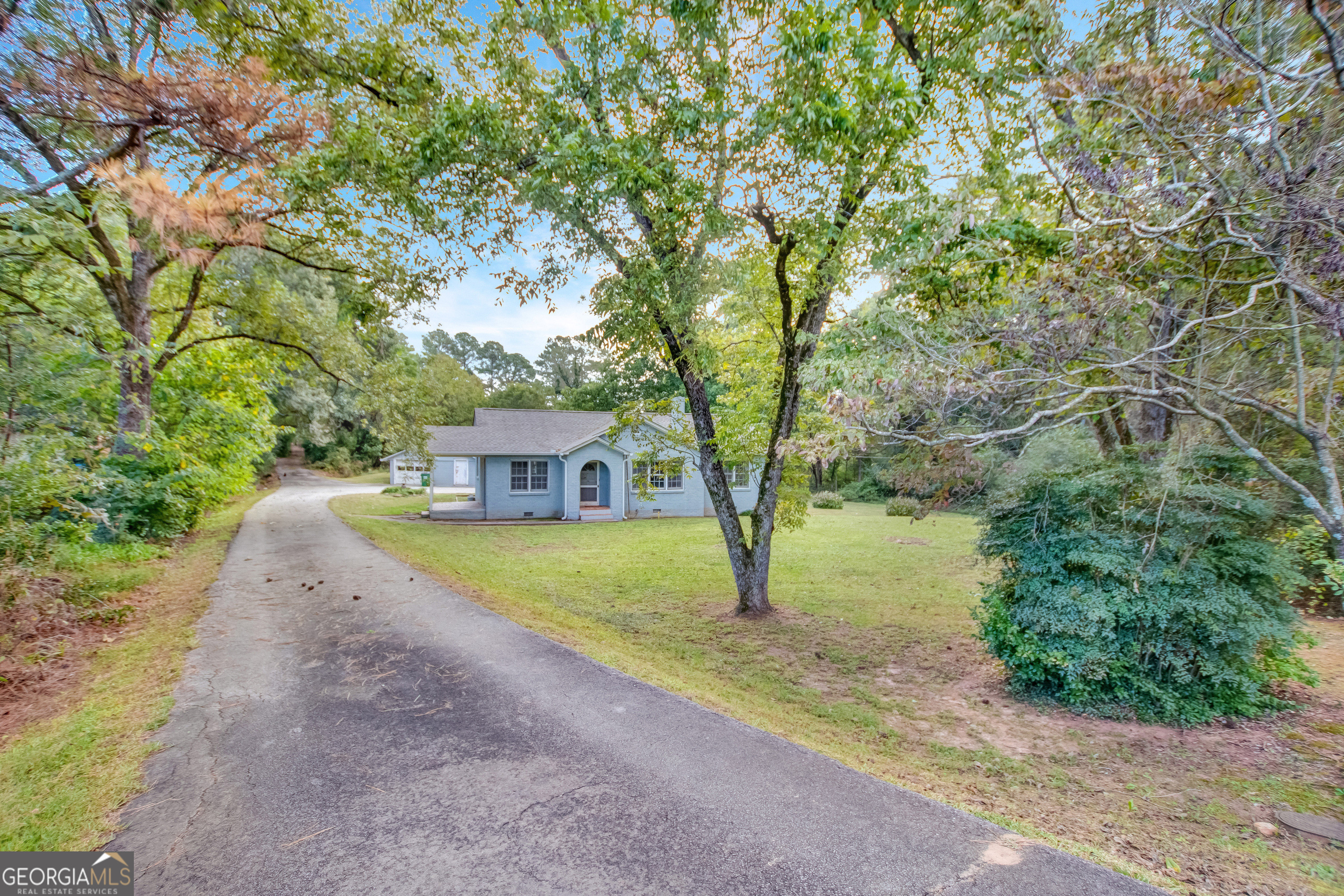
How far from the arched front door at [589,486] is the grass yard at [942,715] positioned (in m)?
9.52

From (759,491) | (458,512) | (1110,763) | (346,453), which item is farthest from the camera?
(346,453)

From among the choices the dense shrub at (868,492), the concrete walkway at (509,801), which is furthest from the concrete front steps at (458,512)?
the dense shrub at (868,492)

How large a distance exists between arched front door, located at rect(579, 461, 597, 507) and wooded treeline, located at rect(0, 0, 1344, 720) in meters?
13.7

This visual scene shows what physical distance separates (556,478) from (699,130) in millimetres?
16567

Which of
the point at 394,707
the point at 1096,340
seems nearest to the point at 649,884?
the point at 394,707

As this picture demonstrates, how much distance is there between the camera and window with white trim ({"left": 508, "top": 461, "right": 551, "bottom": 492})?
20859 mm

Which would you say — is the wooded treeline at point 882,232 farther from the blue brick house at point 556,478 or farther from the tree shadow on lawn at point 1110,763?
the blue brick house at point 556,478

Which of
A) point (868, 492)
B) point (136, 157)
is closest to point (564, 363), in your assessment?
point (868, 492)

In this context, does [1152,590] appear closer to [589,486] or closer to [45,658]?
[45,658]

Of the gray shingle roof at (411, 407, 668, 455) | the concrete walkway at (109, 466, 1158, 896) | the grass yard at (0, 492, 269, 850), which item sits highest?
the gray shingle roof at (411, 407, 668, 455)

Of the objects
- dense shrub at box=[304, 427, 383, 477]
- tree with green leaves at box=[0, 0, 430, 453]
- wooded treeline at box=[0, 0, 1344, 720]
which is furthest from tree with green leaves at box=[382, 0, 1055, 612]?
dense shrub at box=[304, 427, 383, 477]

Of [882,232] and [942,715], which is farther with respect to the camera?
[882,232]

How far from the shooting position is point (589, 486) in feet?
72.5

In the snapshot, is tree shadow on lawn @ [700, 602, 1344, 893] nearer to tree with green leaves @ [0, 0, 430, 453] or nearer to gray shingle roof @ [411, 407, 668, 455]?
tree with green leaves @ [0, 0, 430, 453]
